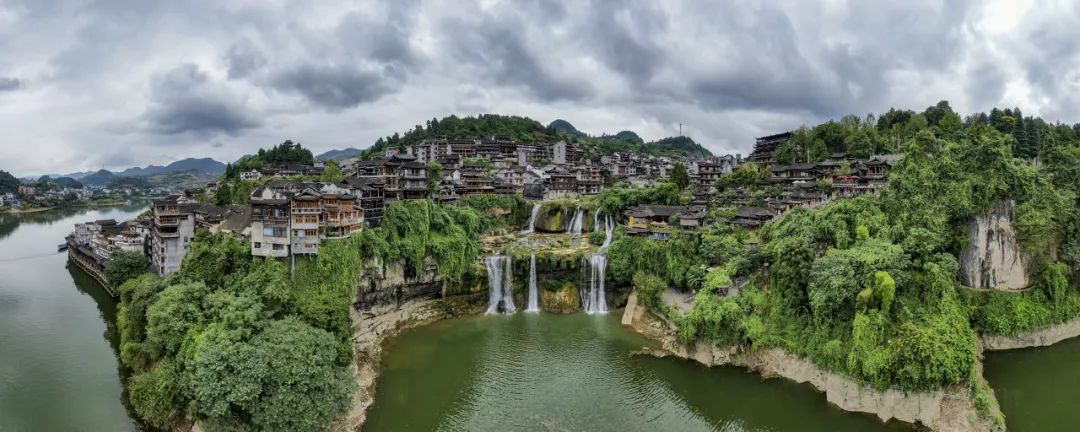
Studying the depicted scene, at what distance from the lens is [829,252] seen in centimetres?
2789

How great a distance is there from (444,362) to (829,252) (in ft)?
73.6

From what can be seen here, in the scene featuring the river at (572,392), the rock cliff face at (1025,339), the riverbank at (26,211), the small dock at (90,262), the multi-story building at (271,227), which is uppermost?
the multi-story building at (271,227)

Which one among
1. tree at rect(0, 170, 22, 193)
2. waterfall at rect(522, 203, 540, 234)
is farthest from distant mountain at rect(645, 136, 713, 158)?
tree at rect(0, 170, 22, 193)

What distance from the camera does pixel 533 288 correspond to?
1558 inches

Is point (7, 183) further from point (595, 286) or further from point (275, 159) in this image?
point (595, 286)

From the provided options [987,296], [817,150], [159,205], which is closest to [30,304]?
[159,205]

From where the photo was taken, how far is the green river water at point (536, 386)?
2303cm

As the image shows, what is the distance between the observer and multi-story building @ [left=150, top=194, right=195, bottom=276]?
37.7 metres

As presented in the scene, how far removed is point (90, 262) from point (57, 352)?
88.6 feet

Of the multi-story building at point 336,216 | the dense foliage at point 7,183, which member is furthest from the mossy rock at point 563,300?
the dense foliage at point 7,183

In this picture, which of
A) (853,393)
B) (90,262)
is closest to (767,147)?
(853,393)

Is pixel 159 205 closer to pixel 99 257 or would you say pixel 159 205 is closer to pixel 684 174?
pixel 99 257

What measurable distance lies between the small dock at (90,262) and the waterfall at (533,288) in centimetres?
3386

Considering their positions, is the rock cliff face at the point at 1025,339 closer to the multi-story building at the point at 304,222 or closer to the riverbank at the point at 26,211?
the multi-story building at the point at 304,222
